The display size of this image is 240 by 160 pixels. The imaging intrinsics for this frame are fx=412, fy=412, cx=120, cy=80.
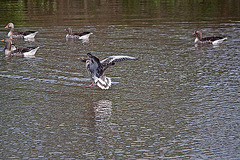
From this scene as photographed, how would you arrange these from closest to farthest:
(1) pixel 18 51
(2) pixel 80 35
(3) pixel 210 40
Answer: (1) pixel 18 51 < (3) pixel 210 40 < (2) pixel 80 35

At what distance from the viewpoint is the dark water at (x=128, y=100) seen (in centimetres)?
974

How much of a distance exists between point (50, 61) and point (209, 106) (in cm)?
912

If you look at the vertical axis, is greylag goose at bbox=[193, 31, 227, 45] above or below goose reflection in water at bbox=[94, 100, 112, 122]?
above

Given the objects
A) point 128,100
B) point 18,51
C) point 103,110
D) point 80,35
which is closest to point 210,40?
point 80,35

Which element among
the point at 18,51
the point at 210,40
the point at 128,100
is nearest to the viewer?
the point at 128,100

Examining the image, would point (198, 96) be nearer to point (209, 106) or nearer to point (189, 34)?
point (209, 106)

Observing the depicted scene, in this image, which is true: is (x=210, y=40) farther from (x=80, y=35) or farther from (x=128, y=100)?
(x=128, y=100)

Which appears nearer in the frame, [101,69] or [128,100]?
[128,100]

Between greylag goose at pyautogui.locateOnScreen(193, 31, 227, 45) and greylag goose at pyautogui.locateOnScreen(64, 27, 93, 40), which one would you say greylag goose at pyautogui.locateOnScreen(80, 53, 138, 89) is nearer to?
greylag goose at pyautogui.locateOnScreen(193, 31, 227, 45)

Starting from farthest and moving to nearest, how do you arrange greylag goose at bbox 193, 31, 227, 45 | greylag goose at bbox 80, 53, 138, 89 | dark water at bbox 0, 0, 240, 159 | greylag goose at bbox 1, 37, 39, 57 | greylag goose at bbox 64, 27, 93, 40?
greylag goose at bbox 64, 27, 93, 40, greylag goose at bbox 193, 31, 227, 45, greylag goose at bbox 1, 37, 39, 57, greylag goose at bbox 80, 53, 138, 89, dark water at bbox 0, 0, 240, 159

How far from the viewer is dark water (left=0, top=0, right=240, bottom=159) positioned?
9.74 meters

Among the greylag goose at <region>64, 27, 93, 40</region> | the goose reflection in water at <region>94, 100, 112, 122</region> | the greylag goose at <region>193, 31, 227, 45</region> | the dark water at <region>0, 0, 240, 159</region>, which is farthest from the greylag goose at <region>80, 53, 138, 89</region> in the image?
the greylag goose at <region>64, 27, 93, 40</region>

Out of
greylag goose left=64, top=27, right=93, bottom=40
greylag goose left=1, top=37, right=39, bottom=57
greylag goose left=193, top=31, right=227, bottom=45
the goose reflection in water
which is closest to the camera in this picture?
the goose reflection in water

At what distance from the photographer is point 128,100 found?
43.4 feet
